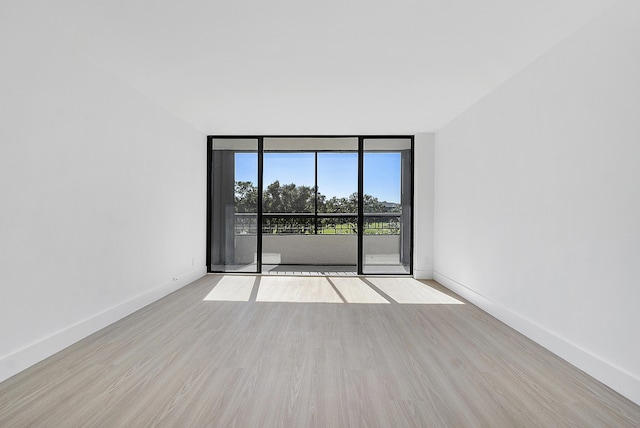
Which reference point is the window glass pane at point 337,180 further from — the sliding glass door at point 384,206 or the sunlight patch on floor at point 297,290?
the sunlight patch on floor at point 297,290

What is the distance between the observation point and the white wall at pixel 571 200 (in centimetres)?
203

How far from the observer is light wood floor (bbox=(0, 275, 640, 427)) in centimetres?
179

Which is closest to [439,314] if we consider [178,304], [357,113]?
→ [357,113]

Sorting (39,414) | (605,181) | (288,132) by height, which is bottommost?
(39,414)

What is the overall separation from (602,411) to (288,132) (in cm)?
461

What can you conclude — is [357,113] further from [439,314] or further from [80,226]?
[80,226]

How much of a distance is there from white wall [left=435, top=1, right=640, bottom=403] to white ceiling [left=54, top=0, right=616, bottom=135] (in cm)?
27

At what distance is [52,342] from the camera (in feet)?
8.25

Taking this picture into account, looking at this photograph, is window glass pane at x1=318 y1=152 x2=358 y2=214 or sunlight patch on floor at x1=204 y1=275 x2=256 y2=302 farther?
window glass pane at x1=318 y1=152 x2=358 y2=214

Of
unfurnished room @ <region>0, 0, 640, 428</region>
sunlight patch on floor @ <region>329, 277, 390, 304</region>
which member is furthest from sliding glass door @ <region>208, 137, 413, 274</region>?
unfurnished room @ <region>0, 0, 640, 428</region>

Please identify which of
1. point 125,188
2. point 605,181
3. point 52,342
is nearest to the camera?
point 605,181

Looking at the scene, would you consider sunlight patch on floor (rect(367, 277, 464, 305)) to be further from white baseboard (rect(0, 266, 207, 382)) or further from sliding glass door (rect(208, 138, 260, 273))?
white baseboard (rect(0, 266, 207, 382))

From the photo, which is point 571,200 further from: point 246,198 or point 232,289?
point 246,198

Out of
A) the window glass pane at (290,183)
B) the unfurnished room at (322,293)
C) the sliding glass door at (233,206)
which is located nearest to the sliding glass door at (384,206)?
the unfurnished room at (322,293)
